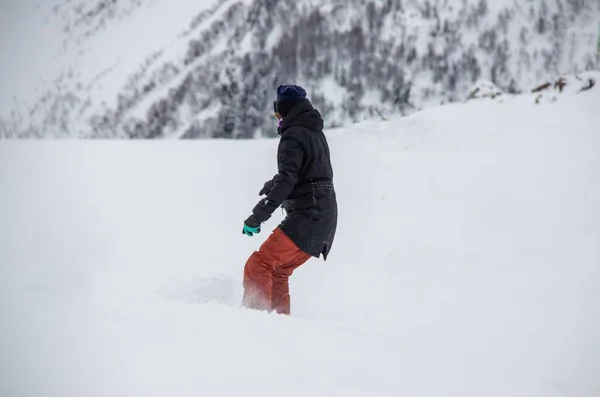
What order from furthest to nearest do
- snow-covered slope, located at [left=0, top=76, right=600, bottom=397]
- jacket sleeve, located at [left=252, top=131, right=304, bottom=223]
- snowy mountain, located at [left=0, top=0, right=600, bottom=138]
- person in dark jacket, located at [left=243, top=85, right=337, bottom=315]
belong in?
snowy mountain, located at [left=0, top=0, right=600, bottom=138] < person in dark jacket, located at [left=243, top=85, right=337, bottom=315] < jacket sleeve, located at [left=252, top=131, right=304, bottom=223] < snow-covered slope, located at [left=0, top=76, right=600, bottom=397]

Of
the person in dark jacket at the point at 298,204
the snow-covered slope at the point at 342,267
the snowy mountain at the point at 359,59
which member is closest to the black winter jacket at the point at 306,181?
the person in dark jacket at the point at 298,204

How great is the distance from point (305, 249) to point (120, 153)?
10167 mm

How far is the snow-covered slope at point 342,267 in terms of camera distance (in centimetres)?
221

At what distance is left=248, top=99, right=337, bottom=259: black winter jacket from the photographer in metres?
3.51

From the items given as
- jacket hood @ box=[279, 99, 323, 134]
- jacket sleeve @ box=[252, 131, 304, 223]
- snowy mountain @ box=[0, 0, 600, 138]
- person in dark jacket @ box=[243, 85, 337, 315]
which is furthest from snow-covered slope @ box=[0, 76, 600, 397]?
snowy mountain @ box=[0, 0, 600, 138]

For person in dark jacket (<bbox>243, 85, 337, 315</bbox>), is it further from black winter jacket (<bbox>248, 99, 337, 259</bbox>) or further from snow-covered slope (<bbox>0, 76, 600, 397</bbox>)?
snow-covered slope (<bbox>0, 76, 600, 397</bbox>)

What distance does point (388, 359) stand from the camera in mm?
2547

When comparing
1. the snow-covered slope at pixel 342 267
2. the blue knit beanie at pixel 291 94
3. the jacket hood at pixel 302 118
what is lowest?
the snow-covered slope at pixel 342 267

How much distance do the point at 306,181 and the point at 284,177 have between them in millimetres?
259

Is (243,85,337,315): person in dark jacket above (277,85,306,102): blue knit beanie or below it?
below

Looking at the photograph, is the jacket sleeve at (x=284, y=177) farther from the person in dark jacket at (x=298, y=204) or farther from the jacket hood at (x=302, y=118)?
the jacket hood at (x=302, y=118)

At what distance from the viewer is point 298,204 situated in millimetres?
3611

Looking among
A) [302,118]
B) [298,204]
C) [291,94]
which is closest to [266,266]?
[298,204]

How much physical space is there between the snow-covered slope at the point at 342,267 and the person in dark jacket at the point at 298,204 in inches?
23.0
